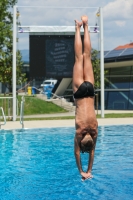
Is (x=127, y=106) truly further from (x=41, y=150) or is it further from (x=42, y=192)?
(x=42, y=192)

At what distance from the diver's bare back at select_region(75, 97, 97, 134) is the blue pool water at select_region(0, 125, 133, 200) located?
1453 millimetres

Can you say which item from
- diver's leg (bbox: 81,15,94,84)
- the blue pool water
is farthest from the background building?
diver's leg (bbox: 81,15,94,84)

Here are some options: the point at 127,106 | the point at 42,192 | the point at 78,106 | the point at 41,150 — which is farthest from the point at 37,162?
the point at 127,106

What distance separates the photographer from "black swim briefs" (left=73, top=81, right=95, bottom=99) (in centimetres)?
686

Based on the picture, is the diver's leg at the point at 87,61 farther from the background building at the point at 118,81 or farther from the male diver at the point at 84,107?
the background building at the point at 118,81

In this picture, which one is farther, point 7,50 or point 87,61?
point 7,50

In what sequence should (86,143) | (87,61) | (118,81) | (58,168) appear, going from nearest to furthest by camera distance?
(86,143)
(87,61)
(58,168)
(118,81)

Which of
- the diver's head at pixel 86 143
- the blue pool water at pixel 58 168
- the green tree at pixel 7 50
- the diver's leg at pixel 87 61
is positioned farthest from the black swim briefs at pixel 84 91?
the green tree at pixel 7 50

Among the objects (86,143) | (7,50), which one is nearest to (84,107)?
(86,143)

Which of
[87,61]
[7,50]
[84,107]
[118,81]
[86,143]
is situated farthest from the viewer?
[118,81]

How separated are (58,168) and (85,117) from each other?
3.48 meters

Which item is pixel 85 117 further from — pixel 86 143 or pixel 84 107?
pixel 86 143

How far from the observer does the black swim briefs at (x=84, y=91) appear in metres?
6.86

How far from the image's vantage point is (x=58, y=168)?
9.88 m
